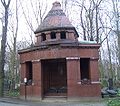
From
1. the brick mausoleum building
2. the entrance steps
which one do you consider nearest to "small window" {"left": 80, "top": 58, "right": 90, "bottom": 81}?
the brick mausoleum building

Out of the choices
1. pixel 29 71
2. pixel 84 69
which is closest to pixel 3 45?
pixel 29 71

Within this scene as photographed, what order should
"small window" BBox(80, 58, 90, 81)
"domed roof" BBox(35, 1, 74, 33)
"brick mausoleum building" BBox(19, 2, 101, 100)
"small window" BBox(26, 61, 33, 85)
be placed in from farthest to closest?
"small window" BBox(26, 61, 33, 85) < "domed roof" BBox(35, 1, 74, 33) < "small window" BBox(80, 58, 90, 81) < "brick mausoleum building" BBox(19, 2, 101, 100)

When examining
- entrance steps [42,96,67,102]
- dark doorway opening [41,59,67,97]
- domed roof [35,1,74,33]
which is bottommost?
entrance steps [42,96,67,102]

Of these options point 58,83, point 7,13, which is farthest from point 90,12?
point 58,83

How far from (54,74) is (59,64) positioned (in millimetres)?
1165

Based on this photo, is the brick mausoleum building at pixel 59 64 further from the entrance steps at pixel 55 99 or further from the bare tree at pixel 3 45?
the bare tree at pixel 3 45

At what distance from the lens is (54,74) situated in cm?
3002

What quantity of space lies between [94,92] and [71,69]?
2947mm

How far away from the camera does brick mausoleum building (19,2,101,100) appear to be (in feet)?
87.6

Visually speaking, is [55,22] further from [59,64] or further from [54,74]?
[54,74]

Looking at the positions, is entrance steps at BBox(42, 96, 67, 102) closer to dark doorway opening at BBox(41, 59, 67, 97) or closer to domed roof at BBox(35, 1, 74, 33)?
dark doorway opening at BBox(41, 59, 67, 97)

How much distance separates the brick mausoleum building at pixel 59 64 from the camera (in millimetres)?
26698

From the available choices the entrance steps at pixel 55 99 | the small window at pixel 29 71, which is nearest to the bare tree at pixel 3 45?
the small window at pixel 29 71

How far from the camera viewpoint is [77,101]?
25984 mm
